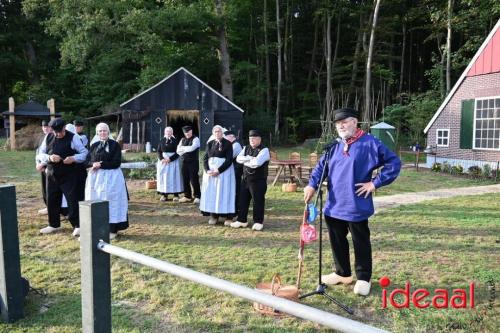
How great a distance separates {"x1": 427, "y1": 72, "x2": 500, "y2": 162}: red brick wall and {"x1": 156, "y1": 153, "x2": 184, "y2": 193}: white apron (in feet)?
35.6

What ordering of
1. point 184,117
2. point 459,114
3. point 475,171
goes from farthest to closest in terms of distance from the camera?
point 184,117 < point 459,114 < point 475,171

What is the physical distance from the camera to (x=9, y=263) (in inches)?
143

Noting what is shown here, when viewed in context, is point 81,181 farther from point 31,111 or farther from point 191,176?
point 31,111

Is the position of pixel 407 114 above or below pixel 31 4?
below

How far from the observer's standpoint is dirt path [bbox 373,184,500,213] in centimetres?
923

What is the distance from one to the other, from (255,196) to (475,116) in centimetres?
1148

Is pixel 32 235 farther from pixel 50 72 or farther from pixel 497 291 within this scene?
pixel 50 72

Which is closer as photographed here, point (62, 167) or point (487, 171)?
point (62, 167)

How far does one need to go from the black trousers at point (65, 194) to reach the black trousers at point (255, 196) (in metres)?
2.61

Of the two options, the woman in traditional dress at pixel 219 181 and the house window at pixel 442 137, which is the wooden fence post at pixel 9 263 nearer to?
the woman in traditional dress at pixel 219 181

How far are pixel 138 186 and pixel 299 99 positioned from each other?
2625 centimetres

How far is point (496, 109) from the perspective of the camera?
14398 mm

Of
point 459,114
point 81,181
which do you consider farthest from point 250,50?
point 81,181

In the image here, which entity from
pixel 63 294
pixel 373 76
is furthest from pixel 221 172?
pixel 373 76
